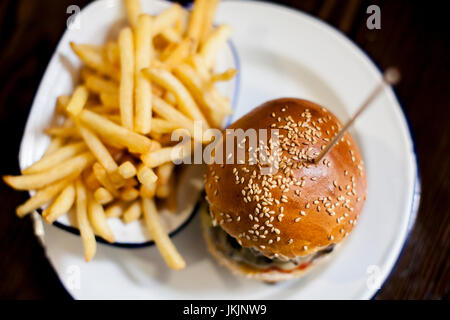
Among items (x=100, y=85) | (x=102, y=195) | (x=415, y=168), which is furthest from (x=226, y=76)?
(x=415, y=168)

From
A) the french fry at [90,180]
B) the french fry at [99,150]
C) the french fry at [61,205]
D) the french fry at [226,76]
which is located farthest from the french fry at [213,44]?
the french fry at [61,205]

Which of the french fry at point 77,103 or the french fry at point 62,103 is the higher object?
the french fry at point 77,103

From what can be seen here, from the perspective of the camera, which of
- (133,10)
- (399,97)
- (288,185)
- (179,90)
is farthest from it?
(399,97)

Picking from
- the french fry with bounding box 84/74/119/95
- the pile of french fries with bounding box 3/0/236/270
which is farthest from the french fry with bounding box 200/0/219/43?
the french fry with bounding box 84/74/119/95

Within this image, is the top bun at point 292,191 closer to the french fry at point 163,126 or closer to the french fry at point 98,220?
the french fry at point 163,126

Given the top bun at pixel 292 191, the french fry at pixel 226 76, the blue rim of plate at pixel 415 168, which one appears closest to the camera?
the top bun at pixel 292 191

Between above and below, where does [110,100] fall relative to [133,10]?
below

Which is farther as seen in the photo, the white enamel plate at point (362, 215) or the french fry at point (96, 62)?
the white enamel plate at point (362, 215)

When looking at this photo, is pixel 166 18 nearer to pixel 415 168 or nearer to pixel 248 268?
pixel 248 268
